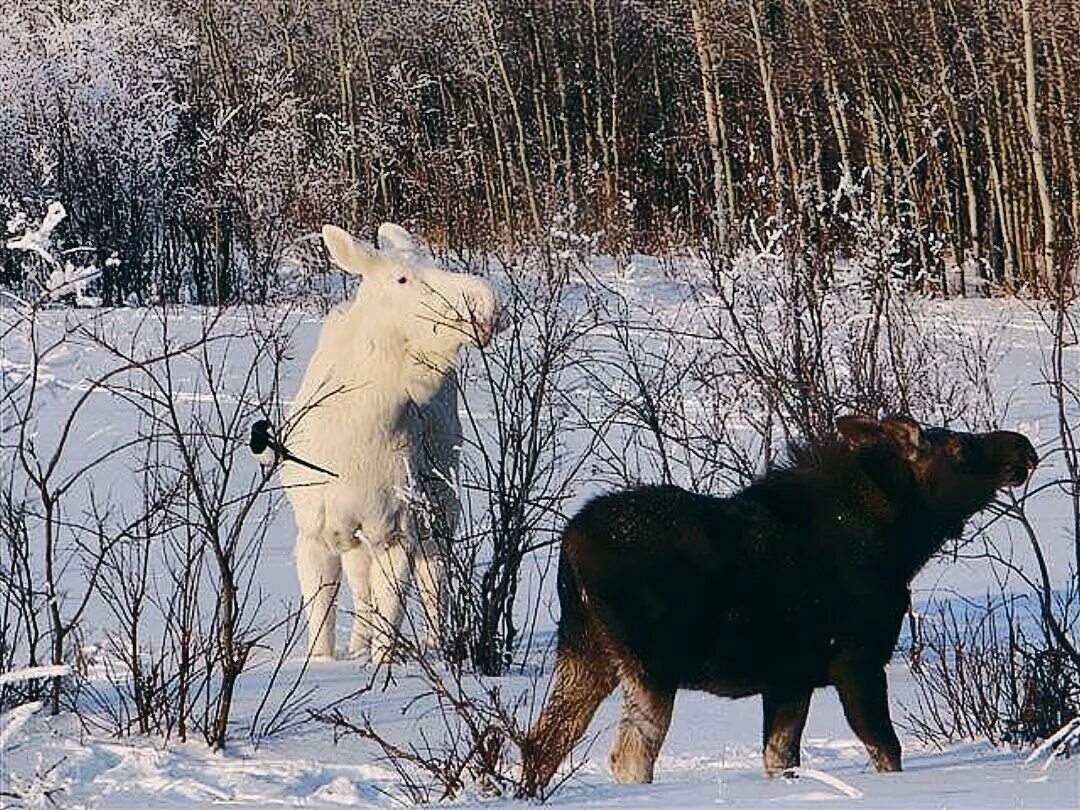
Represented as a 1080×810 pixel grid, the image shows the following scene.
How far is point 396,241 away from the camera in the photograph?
28.4 feet

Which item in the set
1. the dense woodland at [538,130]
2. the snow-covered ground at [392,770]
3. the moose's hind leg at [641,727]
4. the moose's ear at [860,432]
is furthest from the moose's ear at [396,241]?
the dense woodland at [538,130]

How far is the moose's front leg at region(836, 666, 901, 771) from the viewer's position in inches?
224

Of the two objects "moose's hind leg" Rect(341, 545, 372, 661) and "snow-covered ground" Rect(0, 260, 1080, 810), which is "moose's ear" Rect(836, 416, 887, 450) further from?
"moose's hind leg" Rect(341, 545, 372, 661)

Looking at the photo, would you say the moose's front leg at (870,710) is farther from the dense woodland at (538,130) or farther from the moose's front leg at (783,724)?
the dense woodland at (538,130)

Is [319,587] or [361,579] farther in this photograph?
[361,579]

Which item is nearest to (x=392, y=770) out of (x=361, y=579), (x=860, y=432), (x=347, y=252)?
(x=860, y=432)

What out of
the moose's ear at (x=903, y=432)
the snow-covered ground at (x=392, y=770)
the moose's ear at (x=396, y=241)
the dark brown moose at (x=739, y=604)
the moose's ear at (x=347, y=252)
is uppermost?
the moose's ear at (x=396, y=241)

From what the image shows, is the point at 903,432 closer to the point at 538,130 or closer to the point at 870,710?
the point at 870,710

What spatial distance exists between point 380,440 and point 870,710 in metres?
3.04

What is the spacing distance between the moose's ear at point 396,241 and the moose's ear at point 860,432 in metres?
2.99

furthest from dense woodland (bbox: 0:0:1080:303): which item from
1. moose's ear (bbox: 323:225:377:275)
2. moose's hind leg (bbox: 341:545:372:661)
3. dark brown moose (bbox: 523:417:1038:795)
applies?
dark brown moose (bbox: 523:417:1038:795)

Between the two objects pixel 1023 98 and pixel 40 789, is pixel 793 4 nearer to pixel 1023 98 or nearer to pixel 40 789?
pixel 1023 98

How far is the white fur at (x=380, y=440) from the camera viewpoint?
8062 millimetres

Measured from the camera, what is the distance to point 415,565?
813 cm
